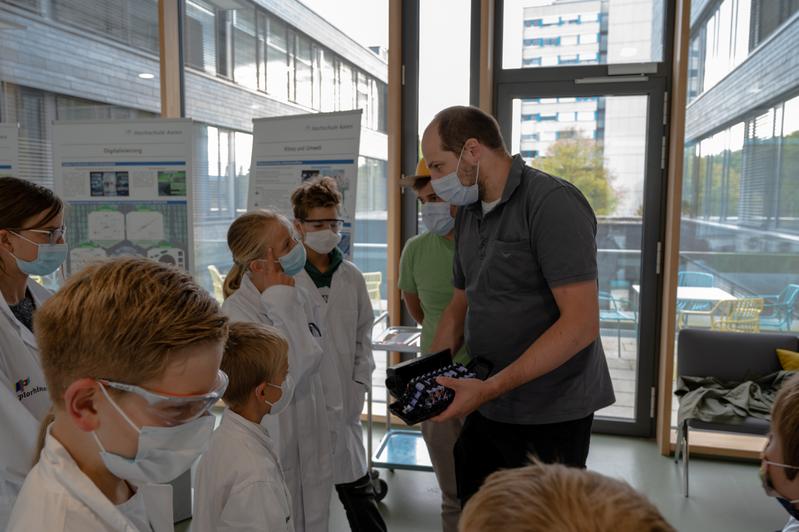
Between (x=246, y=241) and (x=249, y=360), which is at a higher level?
(x=246, y=241)

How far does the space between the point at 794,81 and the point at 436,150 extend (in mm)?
2999

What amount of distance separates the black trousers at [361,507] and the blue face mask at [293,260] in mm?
1016

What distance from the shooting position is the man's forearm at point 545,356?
5.29ft

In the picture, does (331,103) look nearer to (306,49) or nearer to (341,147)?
(306,49)

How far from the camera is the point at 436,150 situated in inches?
74.1

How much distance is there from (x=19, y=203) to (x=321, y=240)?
3.82 ft

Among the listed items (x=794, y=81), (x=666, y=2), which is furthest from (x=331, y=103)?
(x=794, y=81)

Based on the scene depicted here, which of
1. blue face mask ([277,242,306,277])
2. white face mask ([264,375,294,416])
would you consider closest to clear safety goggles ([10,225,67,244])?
blue face mask ([277,242,306,277])

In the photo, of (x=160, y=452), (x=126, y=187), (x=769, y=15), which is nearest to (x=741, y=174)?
(x=769, y=15)

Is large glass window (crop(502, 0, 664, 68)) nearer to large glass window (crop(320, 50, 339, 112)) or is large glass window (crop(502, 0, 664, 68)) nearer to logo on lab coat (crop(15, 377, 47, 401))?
large glass window (crop(320, 50, 339, 112))

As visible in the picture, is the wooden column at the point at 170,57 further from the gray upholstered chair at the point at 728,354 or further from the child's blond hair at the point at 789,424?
the child's blond hair at the point at 789,424

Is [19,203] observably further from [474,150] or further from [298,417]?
[474,150]

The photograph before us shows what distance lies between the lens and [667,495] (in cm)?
335

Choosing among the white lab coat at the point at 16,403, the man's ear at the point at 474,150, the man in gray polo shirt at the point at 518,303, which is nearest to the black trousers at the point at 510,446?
the man in gray polo shirt at the point at 518,303
